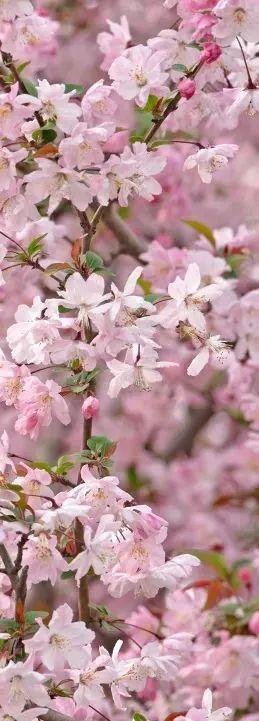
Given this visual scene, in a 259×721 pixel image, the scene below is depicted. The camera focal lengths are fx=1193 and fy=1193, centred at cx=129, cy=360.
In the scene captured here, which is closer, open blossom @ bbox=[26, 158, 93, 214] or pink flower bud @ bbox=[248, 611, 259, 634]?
open blossom @ bbox=[26, 158, 93, 214]

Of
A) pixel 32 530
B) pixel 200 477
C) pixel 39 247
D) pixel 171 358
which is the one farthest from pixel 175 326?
pixel 200 477

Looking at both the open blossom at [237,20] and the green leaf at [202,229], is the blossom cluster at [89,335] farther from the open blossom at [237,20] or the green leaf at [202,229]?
the green leaf at [202,229]

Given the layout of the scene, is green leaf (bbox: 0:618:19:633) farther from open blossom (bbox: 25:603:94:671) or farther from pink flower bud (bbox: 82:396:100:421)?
pink flower bud (bbox: 82:396:100:421)

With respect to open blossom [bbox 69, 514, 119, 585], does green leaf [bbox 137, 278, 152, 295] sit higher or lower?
lower

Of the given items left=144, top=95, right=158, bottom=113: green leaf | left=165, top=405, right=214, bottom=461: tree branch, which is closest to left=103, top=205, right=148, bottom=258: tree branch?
left=144, top=95, right=158, bottom=113: green leaf

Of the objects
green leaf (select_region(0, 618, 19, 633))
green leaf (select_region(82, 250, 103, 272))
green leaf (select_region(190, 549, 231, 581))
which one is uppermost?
green leaf (select_region(82, 250, 103, 272))

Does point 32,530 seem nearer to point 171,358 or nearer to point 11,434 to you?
point 171,358
